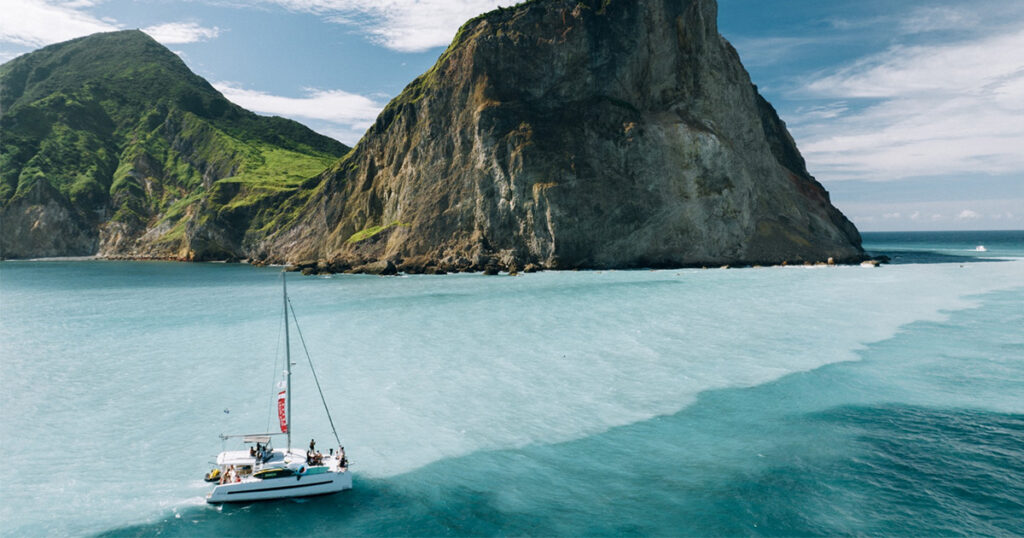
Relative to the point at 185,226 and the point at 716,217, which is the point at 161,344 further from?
the point at 185,226

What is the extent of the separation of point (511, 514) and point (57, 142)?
220 meters

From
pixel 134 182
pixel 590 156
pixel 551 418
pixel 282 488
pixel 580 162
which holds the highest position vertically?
pixel 134 182

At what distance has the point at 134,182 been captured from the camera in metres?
174

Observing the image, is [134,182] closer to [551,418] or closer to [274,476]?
[274,476]

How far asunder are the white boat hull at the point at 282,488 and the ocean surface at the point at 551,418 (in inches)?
15.6

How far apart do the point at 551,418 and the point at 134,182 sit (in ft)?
641

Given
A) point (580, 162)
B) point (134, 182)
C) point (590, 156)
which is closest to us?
point (580, 162)

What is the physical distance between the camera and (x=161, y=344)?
40.9 m

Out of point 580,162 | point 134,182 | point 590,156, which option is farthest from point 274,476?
point 134,182

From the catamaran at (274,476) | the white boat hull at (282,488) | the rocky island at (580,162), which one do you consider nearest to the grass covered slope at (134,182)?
the rocky island at (580,162)

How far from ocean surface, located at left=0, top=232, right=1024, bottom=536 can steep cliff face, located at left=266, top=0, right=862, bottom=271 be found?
4607 cm

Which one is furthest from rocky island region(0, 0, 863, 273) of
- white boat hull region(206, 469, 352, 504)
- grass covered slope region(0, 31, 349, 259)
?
white boat hull region(206, 469, 352, 504)

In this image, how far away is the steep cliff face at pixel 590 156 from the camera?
9694 cm

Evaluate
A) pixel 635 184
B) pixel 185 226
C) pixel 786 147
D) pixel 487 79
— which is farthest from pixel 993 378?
pixel 185 226
